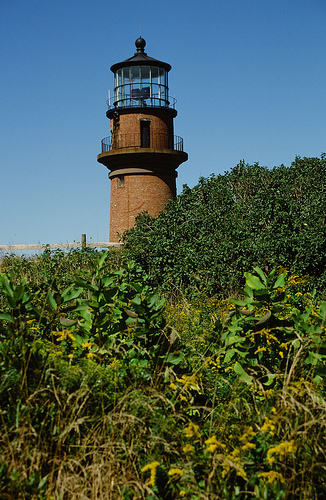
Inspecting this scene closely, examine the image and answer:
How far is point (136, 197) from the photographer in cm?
2270

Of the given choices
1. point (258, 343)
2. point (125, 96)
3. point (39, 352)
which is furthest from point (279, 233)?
point (125, 96)

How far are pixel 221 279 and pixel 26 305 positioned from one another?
340 inches

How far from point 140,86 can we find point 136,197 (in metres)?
5.02

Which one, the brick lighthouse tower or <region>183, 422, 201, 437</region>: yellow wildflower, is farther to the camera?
the brick lighthouse tower

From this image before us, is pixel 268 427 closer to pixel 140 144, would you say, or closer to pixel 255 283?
pixel 255 283

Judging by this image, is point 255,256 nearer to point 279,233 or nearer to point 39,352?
point 279,233

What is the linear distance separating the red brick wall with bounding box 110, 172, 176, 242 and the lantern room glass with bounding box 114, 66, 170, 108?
3389 mm

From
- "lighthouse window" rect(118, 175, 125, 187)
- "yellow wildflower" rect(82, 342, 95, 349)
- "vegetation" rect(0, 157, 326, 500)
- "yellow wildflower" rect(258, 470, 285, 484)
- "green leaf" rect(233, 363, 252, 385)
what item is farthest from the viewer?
"lighthouse window" rect(118, 175, 125, 187)

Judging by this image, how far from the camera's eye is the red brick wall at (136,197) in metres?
22.7

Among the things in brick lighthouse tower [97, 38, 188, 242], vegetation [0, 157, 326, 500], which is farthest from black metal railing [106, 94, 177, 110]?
vegetation [0, 157, 326, 500]

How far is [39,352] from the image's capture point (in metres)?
3.79

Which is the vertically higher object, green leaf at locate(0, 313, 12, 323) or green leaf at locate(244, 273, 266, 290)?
green leaf at locate(244, 273, 266, 290)

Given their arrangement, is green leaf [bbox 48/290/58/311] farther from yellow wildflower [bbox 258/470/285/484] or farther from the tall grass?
yellow wildflower [bbox 258/470/285/484]

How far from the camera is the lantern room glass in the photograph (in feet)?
77.2
